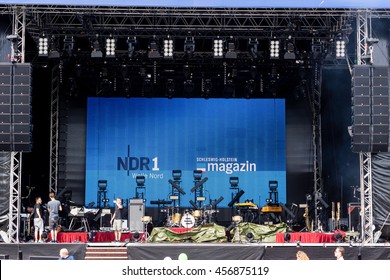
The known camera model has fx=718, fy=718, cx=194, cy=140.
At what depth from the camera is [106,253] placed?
19.3 m

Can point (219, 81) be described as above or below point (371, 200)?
above

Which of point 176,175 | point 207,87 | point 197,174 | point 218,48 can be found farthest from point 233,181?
point 218,48

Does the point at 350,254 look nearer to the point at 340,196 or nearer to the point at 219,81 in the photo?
the point at 340,196

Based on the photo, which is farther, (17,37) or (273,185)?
(273,185)

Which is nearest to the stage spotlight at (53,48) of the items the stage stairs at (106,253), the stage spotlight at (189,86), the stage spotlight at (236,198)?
the stage spotlight at (189,86)

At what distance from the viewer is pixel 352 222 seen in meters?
23.0

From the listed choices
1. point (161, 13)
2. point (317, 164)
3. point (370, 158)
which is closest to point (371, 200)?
point (370, 158)

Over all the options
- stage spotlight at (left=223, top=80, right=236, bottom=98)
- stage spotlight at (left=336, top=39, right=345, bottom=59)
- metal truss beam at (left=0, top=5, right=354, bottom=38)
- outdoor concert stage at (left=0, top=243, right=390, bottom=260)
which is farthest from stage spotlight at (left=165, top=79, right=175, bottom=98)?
outdoor concert stage at (left=0, top=243, right=390, bottom=260)

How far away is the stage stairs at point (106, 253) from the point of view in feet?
62.5

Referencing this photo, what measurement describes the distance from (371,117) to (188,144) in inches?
343

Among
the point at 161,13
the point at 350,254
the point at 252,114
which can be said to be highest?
the point at 161,13

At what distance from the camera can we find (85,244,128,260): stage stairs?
1906 centimetres

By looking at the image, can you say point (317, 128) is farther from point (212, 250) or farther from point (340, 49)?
point (212, 250)
